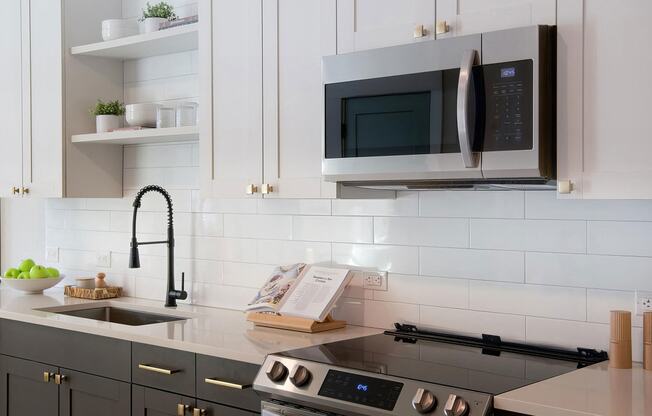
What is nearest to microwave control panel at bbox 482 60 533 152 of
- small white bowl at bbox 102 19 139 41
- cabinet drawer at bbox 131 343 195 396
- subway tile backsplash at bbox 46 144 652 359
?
subway tile backsplash at bbox 46 144 652 359

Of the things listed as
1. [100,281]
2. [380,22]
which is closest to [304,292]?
[380,22]

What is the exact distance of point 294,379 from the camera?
253 centimetres

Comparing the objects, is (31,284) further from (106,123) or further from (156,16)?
(156,16)

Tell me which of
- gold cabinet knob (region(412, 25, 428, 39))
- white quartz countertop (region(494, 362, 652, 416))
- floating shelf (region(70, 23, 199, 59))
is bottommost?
white quartz countertop (region(494, 362, 652, 416))

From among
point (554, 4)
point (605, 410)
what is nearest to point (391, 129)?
point (554, 4)

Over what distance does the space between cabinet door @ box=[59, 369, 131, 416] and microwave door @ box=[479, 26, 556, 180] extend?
1.64 meters

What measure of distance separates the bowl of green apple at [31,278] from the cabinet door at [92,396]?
3.13ft

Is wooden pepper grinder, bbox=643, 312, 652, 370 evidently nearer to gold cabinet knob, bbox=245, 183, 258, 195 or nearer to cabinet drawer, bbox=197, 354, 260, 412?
cabinet drawer, bbox=197, 354, 260, 412

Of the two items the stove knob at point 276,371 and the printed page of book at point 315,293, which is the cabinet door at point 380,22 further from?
the stove knob at point 276,371

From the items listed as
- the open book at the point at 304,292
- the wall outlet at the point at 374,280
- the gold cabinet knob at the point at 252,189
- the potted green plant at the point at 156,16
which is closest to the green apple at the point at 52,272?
the potted green plant at the point at 156,16

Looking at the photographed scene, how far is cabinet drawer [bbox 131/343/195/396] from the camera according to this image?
2904mm

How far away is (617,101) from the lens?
228cm

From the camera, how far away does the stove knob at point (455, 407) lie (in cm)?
215

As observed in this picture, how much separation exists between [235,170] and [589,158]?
143 centimetres
